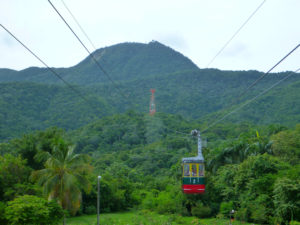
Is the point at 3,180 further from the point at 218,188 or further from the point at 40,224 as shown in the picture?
the point at 218,188

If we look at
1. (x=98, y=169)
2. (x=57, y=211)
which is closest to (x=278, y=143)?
(x=57, y=211)

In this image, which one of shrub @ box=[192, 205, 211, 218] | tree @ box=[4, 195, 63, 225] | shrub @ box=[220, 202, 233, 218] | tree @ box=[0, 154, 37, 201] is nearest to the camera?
tree @ box=[4, 195, 63, 225]

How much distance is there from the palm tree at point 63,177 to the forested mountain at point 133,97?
4717 centimetres

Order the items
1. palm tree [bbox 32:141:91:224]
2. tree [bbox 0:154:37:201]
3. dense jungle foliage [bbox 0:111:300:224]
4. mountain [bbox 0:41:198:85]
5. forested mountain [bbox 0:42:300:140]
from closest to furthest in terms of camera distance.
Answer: dense jungle foliage [bbox 0:111:300:224], palm tree [bbox 32:141:91:224], tree [bbox 0:154:37:201], forested mountain [bbox 0:42:300:140], mountain [bbox 0:41:198:85]

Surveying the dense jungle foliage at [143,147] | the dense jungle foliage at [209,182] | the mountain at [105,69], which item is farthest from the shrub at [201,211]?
the mountain at [105,69]

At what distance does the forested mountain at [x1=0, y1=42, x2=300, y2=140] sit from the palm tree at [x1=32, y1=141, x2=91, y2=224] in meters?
47.2

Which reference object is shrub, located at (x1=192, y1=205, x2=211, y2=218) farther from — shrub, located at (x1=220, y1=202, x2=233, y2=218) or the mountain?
the mountain

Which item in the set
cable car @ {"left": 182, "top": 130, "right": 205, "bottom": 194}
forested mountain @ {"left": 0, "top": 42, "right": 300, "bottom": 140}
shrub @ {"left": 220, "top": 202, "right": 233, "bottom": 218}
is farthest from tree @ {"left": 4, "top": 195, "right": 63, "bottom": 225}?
forested mountain @ {"left": 0, "top": 42, "right": 300, "bottom": 140}

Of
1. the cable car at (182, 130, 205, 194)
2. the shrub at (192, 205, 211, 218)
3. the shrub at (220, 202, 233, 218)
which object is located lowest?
the shrub at (192, 205, 211, 218)

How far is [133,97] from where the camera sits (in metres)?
130

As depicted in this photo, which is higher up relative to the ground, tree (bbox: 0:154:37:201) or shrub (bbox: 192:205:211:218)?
tree (bbox: 0:154:37:201)

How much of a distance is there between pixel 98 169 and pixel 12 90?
6047 centimetres

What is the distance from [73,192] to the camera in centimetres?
2720

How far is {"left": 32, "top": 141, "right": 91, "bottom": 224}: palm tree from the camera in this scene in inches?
1049
